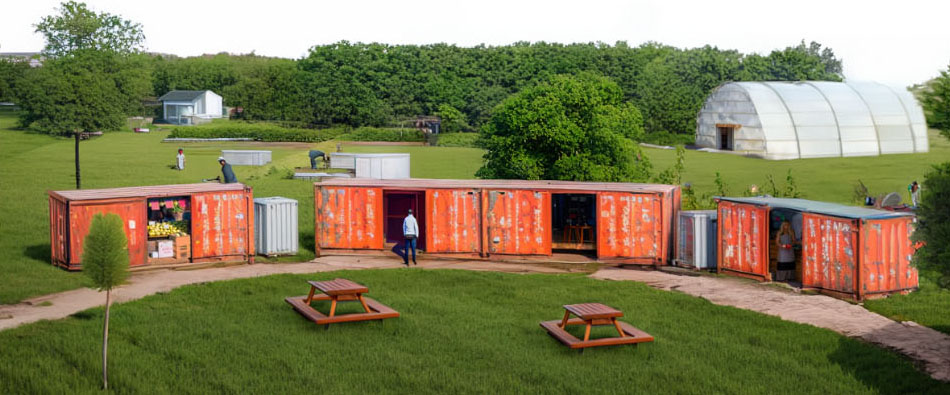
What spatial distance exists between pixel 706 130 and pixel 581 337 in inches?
2046

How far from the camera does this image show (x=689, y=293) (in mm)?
20797

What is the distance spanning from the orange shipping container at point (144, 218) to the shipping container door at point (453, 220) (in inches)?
194

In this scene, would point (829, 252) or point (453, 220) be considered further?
point (453, 220)

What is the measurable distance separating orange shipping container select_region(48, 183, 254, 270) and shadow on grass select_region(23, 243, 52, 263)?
4.10 ft

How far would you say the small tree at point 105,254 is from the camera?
13.5m

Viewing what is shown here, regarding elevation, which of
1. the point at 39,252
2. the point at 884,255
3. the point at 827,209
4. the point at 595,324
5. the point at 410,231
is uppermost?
the point at 827,209

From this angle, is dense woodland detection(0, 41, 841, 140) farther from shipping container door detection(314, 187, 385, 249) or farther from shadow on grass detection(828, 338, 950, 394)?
shadow on grass detection(828, 338, 950, 394)

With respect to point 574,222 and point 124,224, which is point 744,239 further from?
point 124,224

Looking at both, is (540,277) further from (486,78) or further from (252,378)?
(486,78)

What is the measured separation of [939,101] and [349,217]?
16217mm

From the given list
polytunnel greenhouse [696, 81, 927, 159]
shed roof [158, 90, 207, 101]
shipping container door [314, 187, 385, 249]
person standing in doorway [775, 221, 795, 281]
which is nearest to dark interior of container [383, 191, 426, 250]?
shipping container door [314, 187, 385, 249]

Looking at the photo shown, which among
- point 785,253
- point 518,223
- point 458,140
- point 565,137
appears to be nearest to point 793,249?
point 785,253

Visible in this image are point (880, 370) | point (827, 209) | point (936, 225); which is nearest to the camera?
point (936, 225)

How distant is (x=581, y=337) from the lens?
53.7 feet
